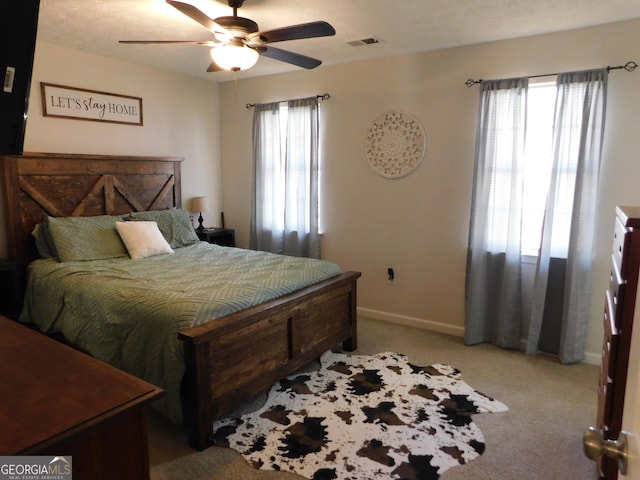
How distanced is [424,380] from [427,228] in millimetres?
1474

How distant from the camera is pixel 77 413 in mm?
1077

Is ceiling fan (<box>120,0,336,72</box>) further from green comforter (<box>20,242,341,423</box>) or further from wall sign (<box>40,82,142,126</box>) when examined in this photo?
wall sign (<box>40,82,142,126</box>)

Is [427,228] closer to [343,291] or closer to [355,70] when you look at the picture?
[343,291]

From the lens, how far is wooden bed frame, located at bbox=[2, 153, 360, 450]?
230 centimetres

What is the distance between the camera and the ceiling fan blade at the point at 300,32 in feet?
7.70

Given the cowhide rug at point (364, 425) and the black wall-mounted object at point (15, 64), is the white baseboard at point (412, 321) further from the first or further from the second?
the black wall-mounted object at point (15, 64)

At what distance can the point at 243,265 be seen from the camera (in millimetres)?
3443

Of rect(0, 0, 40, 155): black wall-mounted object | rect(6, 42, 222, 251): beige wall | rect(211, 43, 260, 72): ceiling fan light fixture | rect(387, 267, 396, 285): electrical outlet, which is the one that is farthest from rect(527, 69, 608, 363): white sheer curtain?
rect(6, 42, 222, 251): beige wall

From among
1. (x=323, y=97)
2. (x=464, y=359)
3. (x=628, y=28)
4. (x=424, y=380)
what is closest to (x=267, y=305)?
(x=424, y=380)

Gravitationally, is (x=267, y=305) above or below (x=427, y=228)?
below

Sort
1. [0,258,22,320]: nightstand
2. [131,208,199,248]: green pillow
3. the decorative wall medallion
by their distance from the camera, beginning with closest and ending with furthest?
[0,258,22,320]: nightstand → the decorative wall medallion → [131,208,199,248]: green pillow

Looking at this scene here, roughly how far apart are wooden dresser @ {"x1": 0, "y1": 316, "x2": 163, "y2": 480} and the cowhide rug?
3.81 feet

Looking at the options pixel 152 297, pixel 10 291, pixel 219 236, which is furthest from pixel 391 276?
pixel 10 291

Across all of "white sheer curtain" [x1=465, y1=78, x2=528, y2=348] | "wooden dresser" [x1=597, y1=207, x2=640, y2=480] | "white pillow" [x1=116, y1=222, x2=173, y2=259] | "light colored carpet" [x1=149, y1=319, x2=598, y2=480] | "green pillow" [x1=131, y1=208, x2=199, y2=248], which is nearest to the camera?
"wooden dresser" [x1=597, y1=207, x2=640, y2=480]
